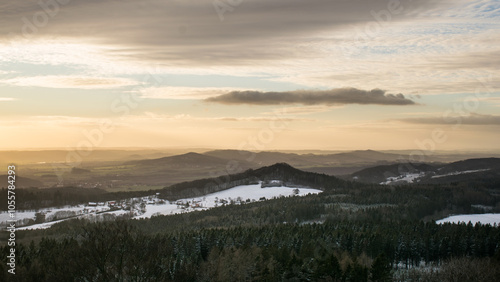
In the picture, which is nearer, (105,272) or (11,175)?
(105,272)

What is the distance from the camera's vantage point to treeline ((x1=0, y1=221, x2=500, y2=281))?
185 feet

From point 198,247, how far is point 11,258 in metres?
39.9

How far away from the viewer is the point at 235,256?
261 ft

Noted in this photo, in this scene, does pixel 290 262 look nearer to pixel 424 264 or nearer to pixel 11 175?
pixel 11 175

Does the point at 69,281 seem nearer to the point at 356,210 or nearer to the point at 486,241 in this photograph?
the point at 486,241

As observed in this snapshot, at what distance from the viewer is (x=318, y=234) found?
378 feet

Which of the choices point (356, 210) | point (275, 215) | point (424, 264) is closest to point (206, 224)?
point (275, 215)

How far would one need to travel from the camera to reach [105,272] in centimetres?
5388

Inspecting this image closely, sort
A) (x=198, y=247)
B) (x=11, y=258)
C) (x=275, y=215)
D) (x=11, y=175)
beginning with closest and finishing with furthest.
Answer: (x=11, y=175) < (x=11, y=258) < (x=198, y=247) < (x=275, y=215)

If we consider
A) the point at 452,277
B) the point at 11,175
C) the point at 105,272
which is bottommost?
the point at 452,277

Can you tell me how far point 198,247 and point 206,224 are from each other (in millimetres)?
80698

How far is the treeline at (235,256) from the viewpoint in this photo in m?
56.2

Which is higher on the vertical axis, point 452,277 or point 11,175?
point 11,175

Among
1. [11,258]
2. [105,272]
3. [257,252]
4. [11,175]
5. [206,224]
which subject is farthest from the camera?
[206,224]
